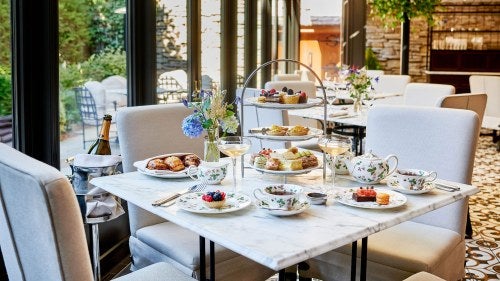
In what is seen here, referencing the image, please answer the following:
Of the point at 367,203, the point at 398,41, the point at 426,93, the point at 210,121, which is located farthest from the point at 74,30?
the point at 398,41

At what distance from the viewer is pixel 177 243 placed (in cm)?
226

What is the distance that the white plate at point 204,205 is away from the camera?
1.68m

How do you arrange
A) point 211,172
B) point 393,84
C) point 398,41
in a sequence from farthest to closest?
point 398,41, point 393,84, point 211,172

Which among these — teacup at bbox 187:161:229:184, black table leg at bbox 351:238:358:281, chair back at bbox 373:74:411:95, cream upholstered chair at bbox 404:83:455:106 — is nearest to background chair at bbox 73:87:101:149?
teacup at bbox 187:161:229:184

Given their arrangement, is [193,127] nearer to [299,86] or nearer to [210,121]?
[210,121]

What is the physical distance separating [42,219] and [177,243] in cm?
103

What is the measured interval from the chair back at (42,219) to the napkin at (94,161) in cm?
95

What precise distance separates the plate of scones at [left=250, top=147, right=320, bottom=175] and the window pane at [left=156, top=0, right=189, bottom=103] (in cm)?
215

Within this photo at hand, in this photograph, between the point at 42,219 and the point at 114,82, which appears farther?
the point at 114,82

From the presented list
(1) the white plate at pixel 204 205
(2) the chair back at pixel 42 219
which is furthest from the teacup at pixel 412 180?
(2) the chair back at pixel 42 219

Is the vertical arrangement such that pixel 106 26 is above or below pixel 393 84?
above

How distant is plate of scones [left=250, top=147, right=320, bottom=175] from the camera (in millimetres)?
1991

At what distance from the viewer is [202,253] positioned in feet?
6.71

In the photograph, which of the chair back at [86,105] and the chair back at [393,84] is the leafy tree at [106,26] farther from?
the chair back at [393,84]
